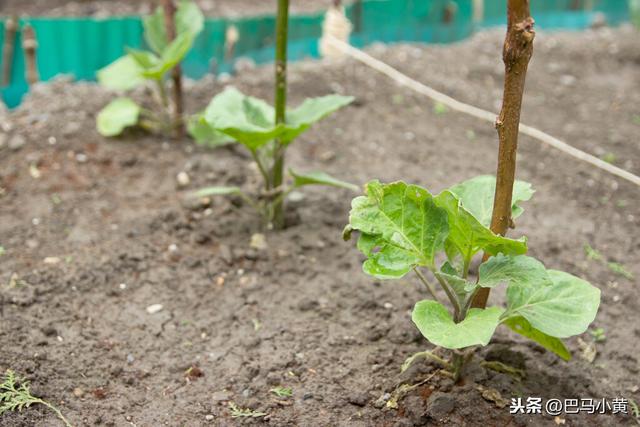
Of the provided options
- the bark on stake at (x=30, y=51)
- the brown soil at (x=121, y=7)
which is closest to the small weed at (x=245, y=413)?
the bark on stake at (x=30, y=51)

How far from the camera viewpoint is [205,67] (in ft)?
15.0

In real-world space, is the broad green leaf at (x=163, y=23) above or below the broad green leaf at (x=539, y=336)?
above

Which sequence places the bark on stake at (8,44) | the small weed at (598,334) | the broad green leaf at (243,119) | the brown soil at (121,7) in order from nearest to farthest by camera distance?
the small weed at (598,334) → the broad green leaf at (243,119) → the bark on stake at (8,44) → the brown soil at (121,7)

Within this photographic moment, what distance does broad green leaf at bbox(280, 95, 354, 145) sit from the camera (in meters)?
2.46

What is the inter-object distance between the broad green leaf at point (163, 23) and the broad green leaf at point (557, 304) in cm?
213

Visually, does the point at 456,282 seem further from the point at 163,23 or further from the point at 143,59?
the point at 163,23

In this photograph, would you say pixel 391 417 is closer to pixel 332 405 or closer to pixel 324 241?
pixel 332 405

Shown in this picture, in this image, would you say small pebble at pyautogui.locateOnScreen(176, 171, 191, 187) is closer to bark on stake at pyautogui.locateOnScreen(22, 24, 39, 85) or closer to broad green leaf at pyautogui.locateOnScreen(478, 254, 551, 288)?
bark on stake at pyautogui.locateOnScreen(22, 24, 39, 85)

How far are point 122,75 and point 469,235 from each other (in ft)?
6.93

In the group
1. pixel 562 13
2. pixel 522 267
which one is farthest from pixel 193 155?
pixel 562 13

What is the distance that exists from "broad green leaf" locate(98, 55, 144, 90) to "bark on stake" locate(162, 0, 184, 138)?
0.16 metres

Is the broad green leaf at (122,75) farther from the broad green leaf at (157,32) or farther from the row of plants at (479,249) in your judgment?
the row of plants at (479,249)

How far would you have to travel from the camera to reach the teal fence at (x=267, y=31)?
4.33m

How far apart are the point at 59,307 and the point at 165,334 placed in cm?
36
